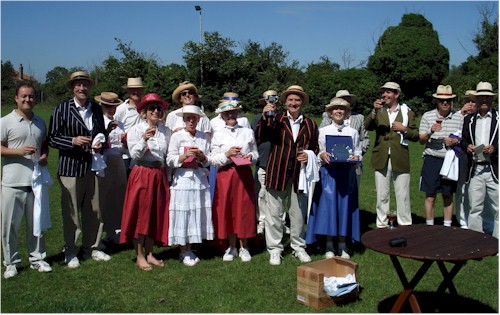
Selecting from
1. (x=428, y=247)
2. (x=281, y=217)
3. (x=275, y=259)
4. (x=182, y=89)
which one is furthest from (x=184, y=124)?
(x=428, y=247)

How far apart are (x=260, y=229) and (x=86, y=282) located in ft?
9.56

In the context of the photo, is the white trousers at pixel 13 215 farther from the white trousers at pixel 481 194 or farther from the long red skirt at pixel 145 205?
the white trousers at pixel 481 194

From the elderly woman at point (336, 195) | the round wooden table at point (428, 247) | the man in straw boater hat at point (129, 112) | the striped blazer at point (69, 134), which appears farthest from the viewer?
the man in straw boater hat at point (129, 112)

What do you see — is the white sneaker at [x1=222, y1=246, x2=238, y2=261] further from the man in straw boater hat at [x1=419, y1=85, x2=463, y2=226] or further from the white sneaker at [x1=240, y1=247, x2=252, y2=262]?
A: the man in straw boater hat at [x1=419, y1=85, x2=463, y2=226]

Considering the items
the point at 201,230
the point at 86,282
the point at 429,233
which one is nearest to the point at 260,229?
the point at 201,230

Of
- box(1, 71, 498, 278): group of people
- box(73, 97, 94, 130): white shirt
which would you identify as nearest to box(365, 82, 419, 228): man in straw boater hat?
box(1, 71, 498, 278): group of people

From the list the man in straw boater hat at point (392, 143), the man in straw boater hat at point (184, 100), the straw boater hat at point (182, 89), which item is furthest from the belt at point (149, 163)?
the man in straw boater hat at point (392, 143)

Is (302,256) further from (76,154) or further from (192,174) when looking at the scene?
(76,154)

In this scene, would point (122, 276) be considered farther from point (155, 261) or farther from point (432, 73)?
point (432, 73)

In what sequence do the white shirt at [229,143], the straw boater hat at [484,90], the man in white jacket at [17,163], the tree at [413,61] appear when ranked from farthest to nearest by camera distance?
the tree at [413,61]
the straw boater hat at [484,90]
the white shirt at [229,143]
the man in white jacket at [17,163]

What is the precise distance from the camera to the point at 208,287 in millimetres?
5676

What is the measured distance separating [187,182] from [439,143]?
12.6 ft

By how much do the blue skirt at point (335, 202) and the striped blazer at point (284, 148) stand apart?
1.34 ft

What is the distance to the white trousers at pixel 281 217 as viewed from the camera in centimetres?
655
